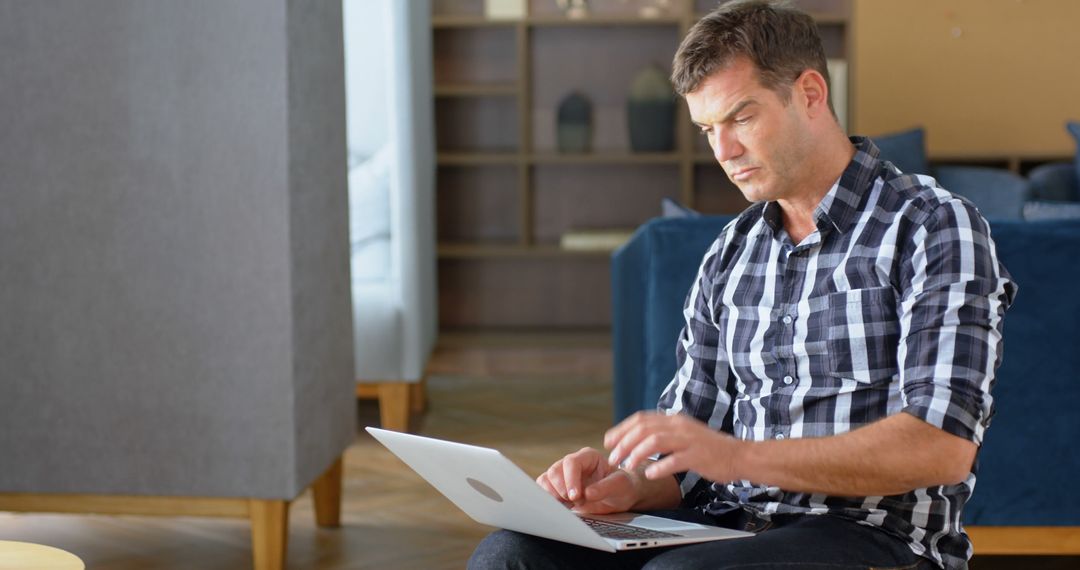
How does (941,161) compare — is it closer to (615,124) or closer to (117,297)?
(615,124)

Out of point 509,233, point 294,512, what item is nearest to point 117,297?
point 294,512

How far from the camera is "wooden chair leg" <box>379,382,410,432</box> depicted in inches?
156

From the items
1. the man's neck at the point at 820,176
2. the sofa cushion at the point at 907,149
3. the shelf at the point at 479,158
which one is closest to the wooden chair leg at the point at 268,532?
the man's neck at the point at 820,176

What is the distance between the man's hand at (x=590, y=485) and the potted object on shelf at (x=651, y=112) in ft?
13.3

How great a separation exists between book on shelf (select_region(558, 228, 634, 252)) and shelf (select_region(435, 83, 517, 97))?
0.67 meters

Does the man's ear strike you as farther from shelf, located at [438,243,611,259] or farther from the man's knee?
shelf, located at [438,243,611,259]

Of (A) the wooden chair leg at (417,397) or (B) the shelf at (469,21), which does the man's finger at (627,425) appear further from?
(B) the shelf at (469,21)

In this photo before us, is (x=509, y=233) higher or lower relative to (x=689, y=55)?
lower

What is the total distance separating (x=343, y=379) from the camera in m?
2.86

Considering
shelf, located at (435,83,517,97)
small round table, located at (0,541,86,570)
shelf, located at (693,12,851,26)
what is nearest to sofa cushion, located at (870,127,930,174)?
shelf, located at (693,12,851,26)

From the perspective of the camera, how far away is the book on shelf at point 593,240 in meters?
5.57

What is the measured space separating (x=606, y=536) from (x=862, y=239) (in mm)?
450

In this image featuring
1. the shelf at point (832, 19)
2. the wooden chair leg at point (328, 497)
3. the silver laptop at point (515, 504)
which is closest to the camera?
the silver laptop at point (515, 504)

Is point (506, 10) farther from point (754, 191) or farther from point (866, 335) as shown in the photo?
point (866, 335)
